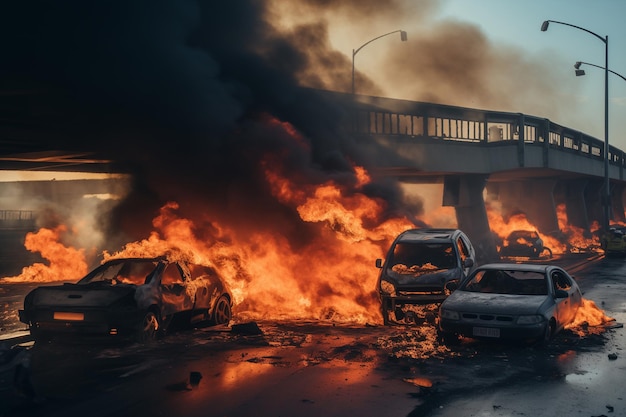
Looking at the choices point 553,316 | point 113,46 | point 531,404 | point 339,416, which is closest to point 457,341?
point 553,316

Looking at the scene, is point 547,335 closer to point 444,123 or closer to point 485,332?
point 485,332

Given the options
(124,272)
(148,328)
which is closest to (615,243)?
(124,272)

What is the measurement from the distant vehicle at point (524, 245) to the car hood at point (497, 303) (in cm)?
2584

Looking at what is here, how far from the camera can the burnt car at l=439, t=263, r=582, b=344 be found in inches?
415

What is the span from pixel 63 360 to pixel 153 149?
35.9 feet

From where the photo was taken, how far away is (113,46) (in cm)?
1666

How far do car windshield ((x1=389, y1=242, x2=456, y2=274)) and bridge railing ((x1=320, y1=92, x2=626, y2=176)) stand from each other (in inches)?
481

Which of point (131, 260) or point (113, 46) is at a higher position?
point (113, 46)

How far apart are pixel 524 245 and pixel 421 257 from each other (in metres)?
23.6

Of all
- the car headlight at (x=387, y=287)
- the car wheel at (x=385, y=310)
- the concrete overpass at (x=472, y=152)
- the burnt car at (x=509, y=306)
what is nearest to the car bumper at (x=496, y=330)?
the burnt car at (x=509, y=306)

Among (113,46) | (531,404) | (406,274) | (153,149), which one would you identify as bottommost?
(531,404)

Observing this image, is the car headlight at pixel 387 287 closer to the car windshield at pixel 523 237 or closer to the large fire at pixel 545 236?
the car windshield at pixel 523 237

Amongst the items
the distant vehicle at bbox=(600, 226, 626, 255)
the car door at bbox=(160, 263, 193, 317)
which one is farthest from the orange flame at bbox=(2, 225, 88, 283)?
the distant vehicle at bbox=(600, 226, 626, 255)

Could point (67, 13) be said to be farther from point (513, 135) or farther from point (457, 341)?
point (513, 135)
